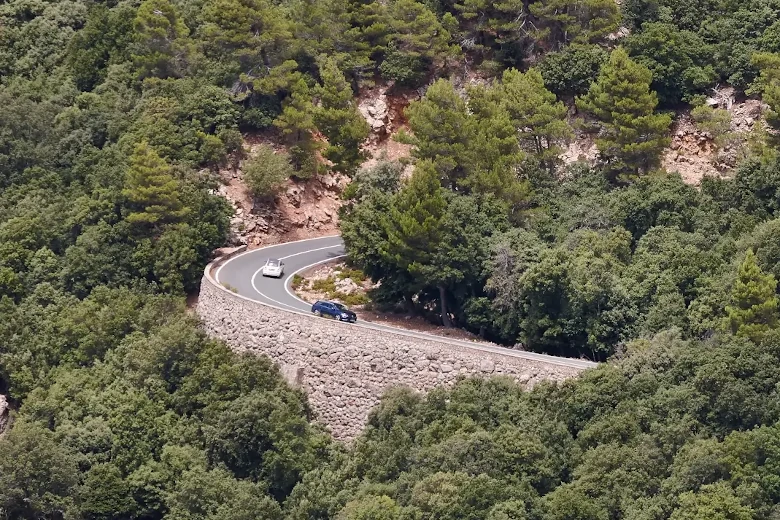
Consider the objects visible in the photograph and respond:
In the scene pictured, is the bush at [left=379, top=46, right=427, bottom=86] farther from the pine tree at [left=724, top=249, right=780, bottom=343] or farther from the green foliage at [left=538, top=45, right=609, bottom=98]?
the pine tree at [left=724, top=249, right=780, bottom=343]

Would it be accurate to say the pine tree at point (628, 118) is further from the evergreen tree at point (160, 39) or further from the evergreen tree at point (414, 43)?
the evergreen tree at point (160, 39)

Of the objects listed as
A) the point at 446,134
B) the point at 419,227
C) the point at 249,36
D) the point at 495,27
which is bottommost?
the point at 419,227

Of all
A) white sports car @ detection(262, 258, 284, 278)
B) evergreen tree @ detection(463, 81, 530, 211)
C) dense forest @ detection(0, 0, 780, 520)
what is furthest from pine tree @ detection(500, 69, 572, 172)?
white sports car @ detection(262, 258, 284, 278)

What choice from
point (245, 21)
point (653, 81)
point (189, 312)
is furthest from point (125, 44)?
point (653, 81)

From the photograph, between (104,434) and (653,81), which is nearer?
(104,434)

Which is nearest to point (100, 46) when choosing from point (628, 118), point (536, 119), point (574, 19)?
point (574, 19)

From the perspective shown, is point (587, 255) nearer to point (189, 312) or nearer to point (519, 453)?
point (519, 453)

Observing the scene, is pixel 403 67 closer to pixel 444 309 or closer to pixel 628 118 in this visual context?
pixel 628 118
